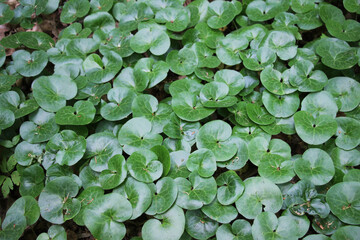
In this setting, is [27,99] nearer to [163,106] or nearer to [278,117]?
[163,106]

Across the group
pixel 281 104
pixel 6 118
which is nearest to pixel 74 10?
pixel 6 118

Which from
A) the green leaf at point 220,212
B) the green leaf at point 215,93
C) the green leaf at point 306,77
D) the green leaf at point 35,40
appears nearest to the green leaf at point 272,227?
the green leaf at point 220,212

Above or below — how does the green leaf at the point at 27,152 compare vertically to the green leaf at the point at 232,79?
below

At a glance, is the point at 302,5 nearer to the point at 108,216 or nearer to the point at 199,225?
the point at 199,225

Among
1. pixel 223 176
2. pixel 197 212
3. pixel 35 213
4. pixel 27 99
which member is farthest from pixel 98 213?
pixel 27 99

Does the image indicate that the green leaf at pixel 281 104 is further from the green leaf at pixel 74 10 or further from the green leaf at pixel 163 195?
the green leaf at pixel 74 10

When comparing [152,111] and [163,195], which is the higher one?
[152,111]
